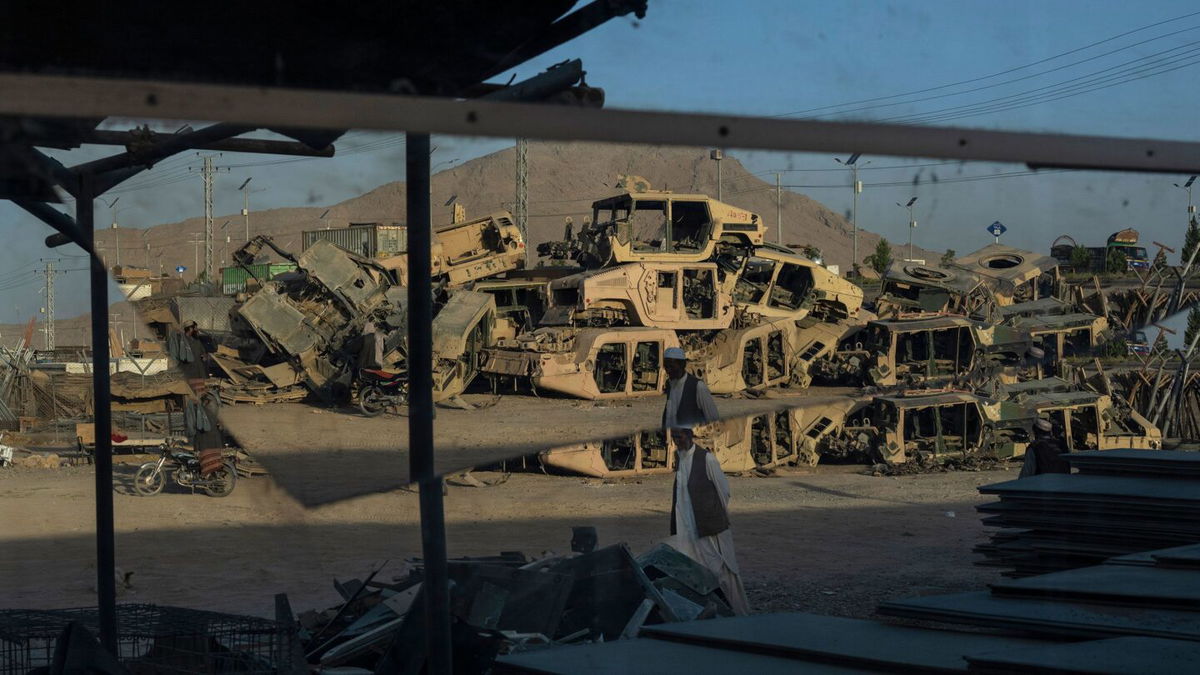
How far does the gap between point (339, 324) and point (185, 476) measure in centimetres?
991

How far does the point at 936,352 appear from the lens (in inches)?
647

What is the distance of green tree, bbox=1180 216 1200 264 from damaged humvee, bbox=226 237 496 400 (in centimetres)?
A: 225

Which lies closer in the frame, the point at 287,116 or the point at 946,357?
the point at 287,116

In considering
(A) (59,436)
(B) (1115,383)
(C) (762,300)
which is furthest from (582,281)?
(A) (59,436)

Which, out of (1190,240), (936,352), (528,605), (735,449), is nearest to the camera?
(1190,240)

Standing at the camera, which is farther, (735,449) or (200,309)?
(735,449)

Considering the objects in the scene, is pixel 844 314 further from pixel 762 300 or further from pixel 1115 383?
pixel 1115 383

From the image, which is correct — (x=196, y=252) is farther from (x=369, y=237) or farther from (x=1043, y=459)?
(x=1043, y=459)

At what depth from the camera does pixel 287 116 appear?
1552 mm

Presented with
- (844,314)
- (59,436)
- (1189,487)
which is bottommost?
(59,436)

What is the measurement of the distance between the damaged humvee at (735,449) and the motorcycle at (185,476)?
431 centimetres

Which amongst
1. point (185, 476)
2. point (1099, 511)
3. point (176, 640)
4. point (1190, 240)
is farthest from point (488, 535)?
point (1190, 240)

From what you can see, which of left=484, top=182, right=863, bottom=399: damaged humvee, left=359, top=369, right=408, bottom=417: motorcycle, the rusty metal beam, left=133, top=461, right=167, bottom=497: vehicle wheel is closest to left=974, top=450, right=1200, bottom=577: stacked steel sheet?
left=484, top=182, right=863, bottom=399: damaged humvee

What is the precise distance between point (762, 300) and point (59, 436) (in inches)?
796
